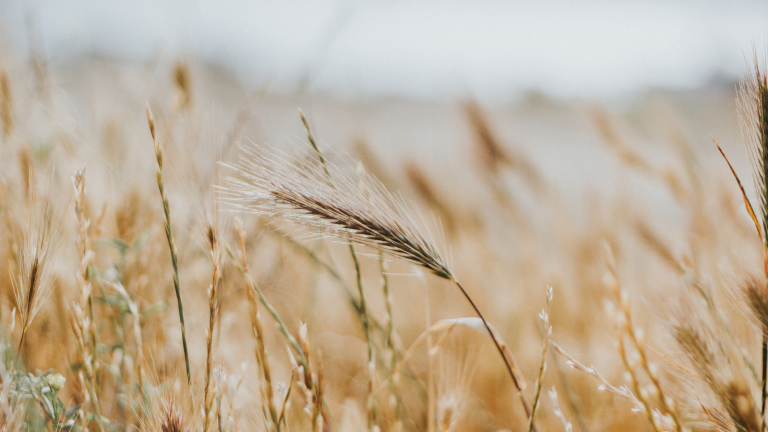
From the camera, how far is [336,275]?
1.85 ft

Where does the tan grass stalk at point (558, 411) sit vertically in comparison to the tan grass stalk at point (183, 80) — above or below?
below

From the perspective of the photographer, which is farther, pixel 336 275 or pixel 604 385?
pixel 336 275

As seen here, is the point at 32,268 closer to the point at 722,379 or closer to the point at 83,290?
the point at 83,290

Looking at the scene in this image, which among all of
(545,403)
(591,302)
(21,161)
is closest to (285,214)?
(21,161)

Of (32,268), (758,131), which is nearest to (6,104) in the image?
(32,268)

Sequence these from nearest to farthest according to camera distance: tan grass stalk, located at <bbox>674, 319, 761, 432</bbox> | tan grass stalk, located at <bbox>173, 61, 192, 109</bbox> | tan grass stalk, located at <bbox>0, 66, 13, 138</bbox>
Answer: tan grass stalk, located at <bbox>674, 319, 761, 432</bbox> < tan grass stalk, located at <bbox>0, 66, 13, 138</bbox> < tan grass stalk, located at <bbox>173, 61, 192, 109</bbox>

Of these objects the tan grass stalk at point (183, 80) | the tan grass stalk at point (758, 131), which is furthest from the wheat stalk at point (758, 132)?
the tan grass stalk at point (183, 80)

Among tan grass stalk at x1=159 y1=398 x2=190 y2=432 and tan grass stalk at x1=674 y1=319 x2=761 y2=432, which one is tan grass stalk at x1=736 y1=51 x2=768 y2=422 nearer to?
tan grass stalk at x1=674 y1=319 x2=761 y2=432

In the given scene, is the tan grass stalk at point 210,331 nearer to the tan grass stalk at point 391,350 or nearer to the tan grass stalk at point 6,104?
the tan grass stalk at point 391,350

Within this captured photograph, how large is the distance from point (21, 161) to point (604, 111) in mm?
1452

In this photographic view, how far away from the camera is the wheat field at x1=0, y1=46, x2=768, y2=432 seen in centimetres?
38

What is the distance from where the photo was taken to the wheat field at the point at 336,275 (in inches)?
14.9

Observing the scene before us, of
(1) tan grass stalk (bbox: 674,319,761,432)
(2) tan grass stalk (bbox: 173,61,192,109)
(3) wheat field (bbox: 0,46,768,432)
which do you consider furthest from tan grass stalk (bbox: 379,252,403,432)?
(2) tan grass stalk (bbox: 173,61,192,109)

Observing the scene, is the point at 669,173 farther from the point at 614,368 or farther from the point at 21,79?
the point at 21,79
